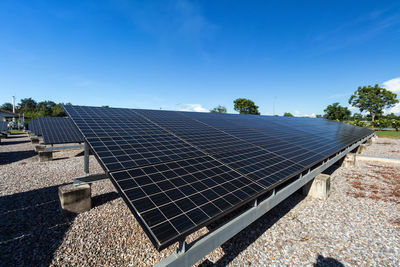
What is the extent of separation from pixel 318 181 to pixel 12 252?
42.9 ft

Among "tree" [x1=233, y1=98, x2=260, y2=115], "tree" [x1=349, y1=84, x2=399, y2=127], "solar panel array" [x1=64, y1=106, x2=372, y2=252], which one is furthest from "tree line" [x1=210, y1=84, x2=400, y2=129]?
"solar panel array" [x1=64, y1=106, x2=372, y2=252]

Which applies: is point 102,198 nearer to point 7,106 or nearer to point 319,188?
point 319,188

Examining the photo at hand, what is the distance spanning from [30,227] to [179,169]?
21.2 feet

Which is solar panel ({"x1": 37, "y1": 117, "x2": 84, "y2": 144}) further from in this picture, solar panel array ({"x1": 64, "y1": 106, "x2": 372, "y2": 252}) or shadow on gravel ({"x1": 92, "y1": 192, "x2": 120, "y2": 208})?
solar panel array ({"x1": 64, "y1": 106, "x2": 372, "y2": 252})

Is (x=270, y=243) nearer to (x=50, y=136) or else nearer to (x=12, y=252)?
(x=12, y=252)

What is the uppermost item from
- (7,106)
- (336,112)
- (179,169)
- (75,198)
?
(7,106)

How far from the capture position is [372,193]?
1038cm

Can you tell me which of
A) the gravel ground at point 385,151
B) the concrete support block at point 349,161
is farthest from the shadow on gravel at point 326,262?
the gravel ground at point 385,151

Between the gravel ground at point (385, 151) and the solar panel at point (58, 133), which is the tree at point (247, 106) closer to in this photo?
the gravel ground at point (385, 151)

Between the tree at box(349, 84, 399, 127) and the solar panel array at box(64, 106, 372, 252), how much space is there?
3320 inches

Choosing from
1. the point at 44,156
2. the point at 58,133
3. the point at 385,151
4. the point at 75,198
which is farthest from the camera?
the point at 385,151

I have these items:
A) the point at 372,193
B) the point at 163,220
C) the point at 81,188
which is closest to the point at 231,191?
the point at 163,220

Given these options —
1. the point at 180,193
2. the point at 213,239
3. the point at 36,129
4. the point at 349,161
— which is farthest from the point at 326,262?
the point at 36,129

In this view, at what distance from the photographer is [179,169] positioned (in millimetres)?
5281
